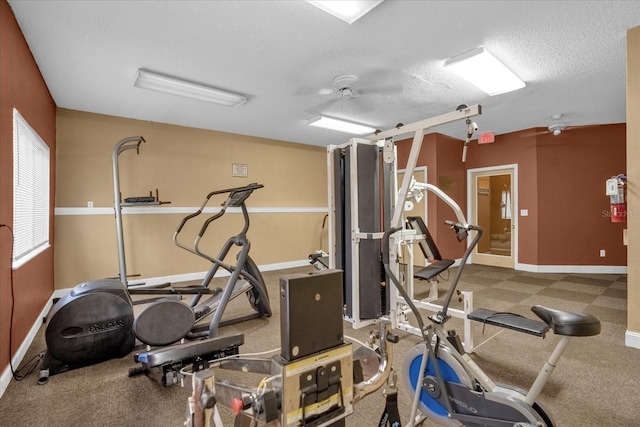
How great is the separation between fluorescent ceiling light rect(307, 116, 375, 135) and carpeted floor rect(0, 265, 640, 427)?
3170 mm

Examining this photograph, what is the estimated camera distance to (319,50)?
2.98 meters

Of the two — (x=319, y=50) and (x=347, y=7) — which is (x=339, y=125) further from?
(x=347, y=7)

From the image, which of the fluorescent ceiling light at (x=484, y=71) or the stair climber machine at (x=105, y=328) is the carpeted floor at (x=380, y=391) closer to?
the stair climber machine at (x=105, y=328)

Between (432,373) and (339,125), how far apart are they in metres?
4.41

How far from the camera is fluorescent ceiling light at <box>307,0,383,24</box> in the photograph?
2.24m

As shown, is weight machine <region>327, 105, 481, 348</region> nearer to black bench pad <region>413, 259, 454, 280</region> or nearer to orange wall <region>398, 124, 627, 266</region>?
black bench pad <region>413, 259, 454, 280</region>

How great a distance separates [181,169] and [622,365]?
6.01 meters

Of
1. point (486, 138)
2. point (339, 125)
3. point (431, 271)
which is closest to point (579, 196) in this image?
point (486, 138)

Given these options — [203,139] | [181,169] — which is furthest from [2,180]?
[203,139]

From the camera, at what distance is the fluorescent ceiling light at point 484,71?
3.08 meters

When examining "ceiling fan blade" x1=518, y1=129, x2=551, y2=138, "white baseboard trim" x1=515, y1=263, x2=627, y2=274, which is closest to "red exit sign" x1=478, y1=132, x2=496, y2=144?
"ceiling fan blade" x1=518, y1=129, x2=551, y2=138

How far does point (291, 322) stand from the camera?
0.89 metres

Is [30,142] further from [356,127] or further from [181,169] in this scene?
[356,127]

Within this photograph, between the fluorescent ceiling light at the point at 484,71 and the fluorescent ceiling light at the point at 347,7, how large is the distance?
1.28 metres
